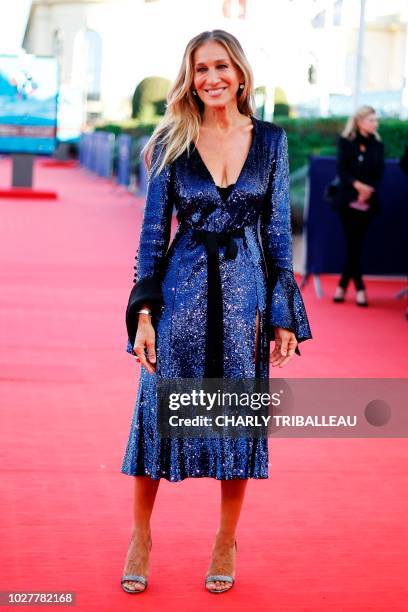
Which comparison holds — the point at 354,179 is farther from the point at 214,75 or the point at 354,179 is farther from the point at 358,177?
the point at 214,75

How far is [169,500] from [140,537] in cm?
109

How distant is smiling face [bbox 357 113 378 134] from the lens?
1131 centimetres

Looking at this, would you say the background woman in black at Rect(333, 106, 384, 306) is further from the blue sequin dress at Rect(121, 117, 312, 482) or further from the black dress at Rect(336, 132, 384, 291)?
the blue sequin dress at Rect(121, 117, 312, 482)

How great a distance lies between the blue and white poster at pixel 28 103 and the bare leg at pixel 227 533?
1963cm

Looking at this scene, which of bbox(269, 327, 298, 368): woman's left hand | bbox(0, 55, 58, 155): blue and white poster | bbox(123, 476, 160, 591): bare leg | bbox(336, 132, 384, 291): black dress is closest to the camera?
bbox(269, 327, 298, 368): woman's left hand

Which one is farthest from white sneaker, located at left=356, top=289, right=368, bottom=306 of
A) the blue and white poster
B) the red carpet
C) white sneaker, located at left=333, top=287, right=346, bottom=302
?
the blue and white poster

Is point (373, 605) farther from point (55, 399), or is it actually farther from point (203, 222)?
point (55, 399)

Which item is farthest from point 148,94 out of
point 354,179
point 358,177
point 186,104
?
point 186,104

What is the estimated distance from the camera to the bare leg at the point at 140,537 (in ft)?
14.2

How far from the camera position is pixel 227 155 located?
4.22 meters

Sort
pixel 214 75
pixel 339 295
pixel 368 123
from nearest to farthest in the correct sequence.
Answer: pixel 214 75 → pixel 368 123 → pixel 339 295

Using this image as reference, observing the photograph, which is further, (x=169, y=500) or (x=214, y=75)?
(x=169, y=500)

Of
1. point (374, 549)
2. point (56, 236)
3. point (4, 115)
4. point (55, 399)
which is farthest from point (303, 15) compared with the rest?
point (374, 549)

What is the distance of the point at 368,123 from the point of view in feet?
37.1
